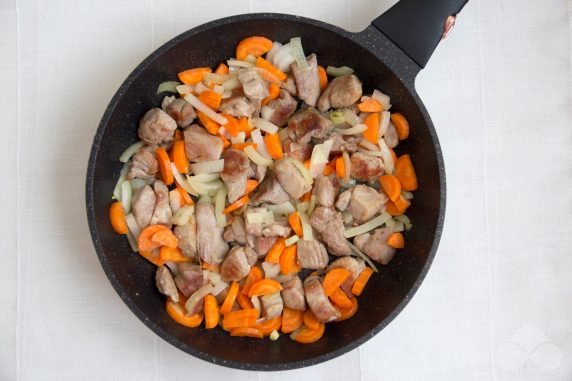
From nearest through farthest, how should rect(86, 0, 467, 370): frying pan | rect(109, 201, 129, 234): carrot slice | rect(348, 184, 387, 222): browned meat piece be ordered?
rect(86, 0, 467, 370): frying pan → rect(109, 201, 129, 234): carrot slice → rect(348, 184, 387, 222): browned meat piece

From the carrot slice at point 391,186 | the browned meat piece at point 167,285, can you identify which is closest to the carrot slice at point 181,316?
the browned meat piece at point 167,285

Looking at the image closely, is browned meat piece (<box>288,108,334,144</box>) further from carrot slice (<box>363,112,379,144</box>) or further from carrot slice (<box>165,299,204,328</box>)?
carrot slice (<box>165,299,204,328</box>)

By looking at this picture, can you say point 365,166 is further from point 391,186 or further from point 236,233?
point 236,233

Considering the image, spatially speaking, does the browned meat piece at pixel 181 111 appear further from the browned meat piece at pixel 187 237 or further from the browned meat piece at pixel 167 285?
the browned meat piece at pixel 167 285

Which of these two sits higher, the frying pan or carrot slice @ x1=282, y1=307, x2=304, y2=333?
the frying pan

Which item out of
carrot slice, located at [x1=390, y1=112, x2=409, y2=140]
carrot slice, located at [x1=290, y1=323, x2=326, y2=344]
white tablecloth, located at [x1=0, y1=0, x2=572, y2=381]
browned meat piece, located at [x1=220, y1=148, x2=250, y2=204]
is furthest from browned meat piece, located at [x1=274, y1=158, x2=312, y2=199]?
white tablecloth, located at [x1=0, y1=0, x2=572, y2=381]

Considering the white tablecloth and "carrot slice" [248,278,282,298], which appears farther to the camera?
the white tablecloth

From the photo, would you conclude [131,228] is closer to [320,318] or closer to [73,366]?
[73,366]

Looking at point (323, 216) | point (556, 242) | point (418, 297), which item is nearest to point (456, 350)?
point (418, 297)
